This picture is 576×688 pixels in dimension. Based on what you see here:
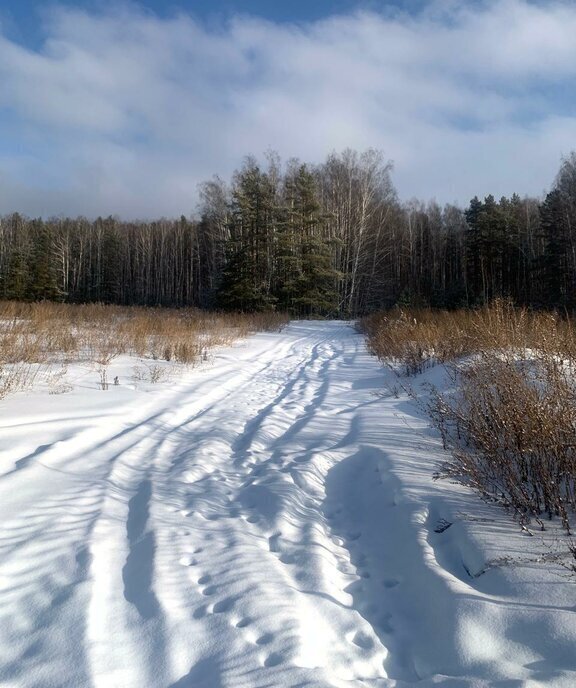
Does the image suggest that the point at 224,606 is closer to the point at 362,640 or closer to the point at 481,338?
the point at 362,640

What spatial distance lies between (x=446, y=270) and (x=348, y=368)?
36.8m

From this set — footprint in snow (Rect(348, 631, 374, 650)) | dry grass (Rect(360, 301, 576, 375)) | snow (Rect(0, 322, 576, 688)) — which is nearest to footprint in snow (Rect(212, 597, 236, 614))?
snow (Rect(0, 322, 576, 688))

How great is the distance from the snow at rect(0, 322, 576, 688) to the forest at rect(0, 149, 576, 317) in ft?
54.5

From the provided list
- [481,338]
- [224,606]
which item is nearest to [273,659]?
[224,606]

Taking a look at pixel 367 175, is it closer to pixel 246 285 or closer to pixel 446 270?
pixel 246 285

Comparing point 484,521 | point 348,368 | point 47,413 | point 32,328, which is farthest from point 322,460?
point 32,328

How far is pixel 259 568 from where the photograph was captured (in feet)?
7.82

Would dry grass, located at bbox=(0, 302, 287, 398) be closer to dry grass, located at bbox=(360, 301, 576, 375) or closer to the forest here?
dry grass, located at bbox=(360, 301, 576, 375)

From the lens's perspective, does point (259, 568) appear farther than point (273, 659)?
Yes

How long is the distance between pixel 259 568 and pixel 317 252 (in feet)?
88.1

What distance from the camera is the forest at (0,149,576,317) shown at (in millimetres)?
28078

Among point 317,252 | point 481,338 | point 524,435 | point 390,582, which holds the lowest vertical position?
point 390,582

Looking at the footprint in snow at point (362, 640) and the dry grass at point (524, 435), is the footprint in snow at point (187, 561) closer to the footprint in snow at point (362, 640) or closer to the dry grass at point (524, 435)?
the footprint in snow at point (362, 640)

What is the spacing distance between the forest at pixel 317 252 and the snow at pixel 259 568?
54.5 ft
